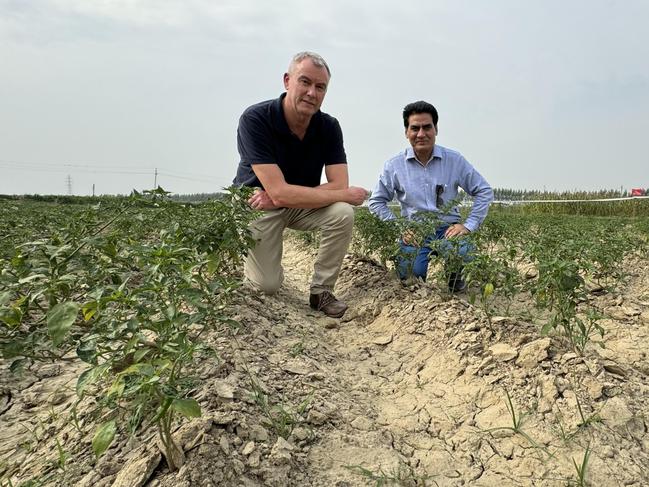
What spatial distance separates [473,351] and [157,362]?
175 cm

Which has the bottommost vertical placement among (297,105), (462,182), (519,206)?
(519,206)

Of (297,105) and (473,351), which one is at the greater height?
(297,105)

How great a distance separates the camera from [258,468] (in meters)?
1.50

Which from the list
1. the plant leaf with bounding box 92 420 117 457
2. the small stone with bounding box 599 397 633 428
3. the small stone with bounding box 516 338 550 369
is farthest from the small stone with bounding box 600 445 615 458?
the plant leaf with bounding box 92 420 117 457

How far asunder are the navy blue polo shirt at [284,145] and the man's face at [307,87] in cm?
20

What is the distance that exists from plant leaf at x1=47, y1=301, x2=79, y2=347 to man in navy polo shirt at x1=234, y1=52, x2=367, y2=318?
2.09m

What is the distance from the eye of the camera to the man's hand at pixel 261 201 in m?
3.31

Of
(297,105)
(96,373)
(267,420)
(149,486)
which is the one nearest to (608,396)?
(267,420)

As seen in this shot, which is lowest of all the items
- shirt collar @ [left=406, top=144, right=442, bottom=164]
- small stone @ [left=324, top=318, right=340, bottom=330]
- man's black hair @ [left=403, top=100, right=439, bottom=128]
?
small stone @ [left=324, top=318, right=340, bottom=330]

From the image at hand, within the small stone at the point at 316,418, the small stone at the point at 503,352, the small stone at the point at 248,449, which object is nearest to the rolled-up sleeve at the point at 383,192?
the small stone at the point at 503,352

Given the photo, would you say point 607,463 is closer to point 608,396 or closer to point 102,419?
point 608,396

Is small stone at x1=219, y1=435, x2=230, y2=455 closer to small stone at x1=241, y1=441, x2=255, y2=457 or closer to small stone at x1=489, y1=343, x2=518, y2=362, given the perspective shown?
small stone at x1=241, y1=441, x2=255, y2=457

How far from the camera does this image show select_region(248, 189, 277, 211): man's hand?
3.31m

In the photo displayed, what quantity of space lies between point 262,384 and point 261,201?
1.63 meters
